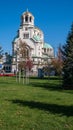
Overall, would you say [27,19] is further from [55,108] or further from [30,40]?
[55,108]

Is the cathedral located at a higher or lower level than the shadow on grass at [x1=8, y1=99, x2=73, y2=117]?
higher

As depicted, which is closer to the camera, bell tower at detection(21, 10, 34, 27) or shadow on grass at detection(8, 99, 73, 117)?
shadow on grass at detection(8, 99, 73, 117)

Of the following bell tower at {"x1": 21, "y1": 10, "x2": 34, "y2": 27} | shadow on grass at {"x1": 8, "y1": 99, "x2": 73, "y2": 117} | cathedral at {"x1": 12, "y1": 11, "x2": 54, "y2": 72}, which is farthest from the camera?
bell tower at {"x1": 21, "y1": 10, "x2": 34, "y2": 27}

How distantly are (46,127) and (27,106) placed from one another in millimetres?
5241

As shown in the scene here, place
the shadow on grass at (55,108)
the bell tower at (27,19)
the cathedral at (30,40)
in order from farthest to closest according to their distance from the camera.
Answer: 1. the bell tower at (27,19)
2. the cathedral at (30,40)
3. the shadow on grass at (55,108)

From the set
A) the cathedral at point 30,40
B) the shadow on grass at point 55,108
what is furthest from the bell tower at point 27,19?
the shadow on grass at point 55,108

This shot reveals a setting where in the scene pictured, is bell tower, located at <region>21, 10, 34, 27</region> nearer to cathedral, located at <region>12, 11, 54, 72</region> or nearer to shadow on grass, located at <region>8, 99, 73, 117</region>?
cathedral, located at <region>12, 11, 54, 72</region>

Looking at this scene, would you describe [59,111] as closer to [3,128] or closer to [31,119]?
[31,119]

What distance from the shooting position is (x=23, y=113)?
16312 millimetres

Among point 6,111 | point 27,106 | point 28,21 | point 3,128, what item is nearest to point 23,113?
point 6,111

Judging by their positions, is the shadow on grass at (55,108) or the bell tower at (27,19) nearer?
the shadow on grass at (55,108)

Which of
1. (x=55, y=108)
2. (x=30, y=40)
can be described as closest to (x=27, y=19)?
(x=30, y=40)

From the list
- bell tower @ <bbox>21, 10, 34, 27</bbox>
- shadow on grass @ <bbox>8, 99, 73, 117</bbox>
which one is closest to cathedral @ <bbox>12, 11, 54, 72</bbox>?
bell tower @ <bbox>21, 10, 34, 27</bbox>

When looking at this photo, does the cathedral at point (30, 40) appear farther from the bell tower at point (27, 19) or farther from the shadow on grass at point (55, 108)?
the shadow on grass at point (55, 108)
